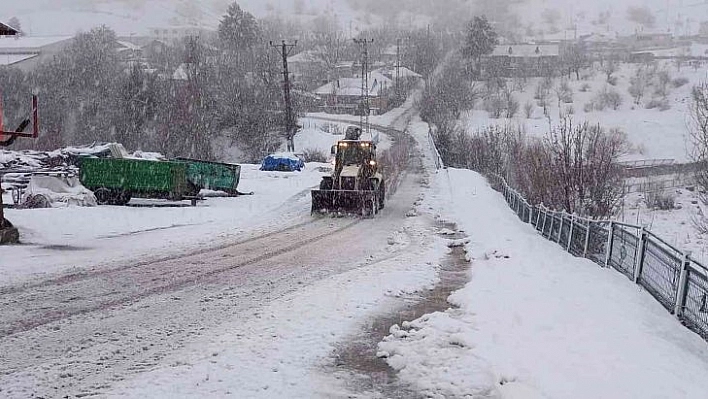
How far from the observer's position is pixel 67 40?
321ft

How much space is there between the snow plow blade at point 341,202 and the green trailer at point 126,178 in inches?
233

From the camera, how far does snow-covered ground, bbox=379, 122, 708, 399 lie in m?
7.34

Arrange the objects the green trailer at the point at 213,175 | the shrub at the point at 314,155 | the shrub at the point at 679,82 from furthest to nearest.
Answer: the shrub at the point at 679,82, the shrub at the point at 314,155, the green trailer at the point at 213,175

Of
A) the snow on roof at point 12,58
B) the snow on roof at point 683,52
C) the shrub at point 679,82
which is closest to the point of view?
the snow on roof at point 12,58

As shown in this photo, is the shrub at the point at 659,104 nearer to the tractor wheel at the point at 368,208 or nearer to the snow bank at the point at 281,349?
the tractor wheel at the point at 368,208

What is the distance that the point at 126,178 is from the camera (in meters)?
24.6

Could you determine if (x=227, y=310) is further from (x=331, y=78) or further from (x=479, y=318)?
(x=331, y=78)

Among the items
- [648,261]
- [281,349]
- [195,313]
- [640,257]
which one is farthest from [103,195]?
[648,261]

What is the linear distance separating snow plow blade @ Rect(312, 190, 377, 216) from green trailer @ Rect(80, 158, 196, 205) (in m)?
5.91

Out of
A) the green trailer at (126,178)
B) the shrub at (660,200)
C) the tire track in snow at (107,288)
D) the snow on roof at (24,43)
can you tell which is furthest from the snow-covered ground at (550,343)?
the snow on roof at (24,43)

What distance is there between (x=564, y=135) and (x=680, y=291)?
18012 mm

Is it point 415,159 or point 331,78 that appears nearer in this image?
point 415,159

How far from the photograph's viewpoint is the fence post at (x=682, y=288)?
31.7 feet

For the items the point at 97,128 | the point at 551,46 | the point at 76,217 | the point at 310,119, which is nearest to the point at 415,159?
the point at 76,217
